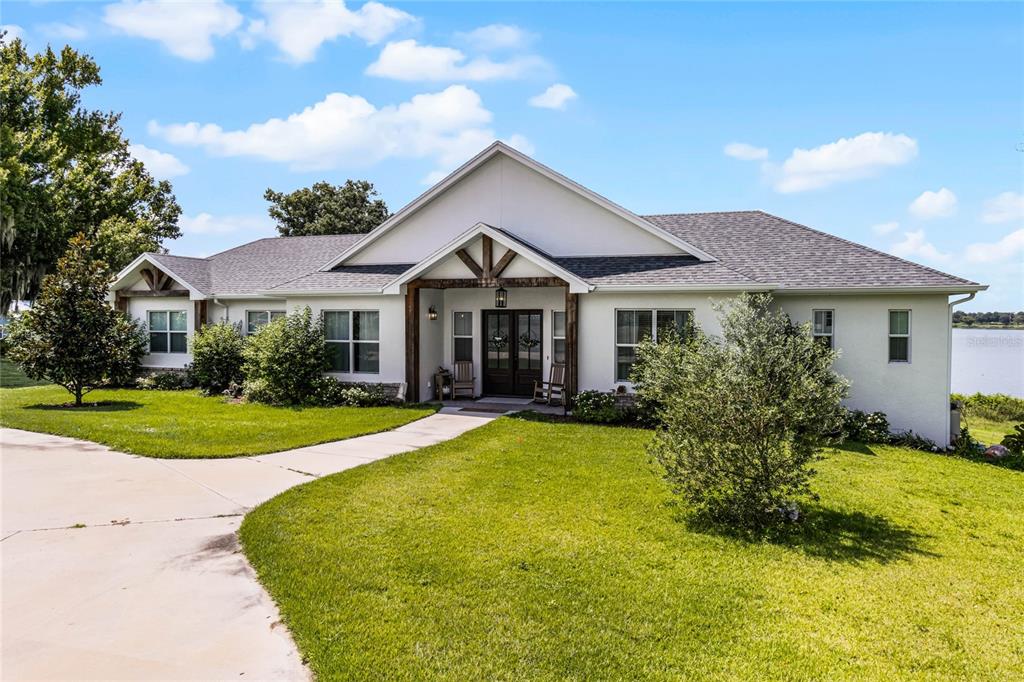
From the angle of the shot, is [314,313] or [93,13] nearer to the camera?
[93,13]

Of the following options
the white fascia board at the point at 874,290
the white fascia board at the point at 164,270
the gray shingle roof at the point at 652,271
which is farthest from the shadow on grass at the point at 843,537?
the white fascia board at the point at 164,270

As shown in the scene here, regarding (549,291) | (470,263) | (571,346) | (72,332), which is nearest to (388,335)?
(470,263)

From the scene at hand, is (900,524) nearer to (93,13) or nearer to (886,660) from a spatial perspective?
(886,660)

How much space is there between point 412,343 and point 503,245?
3534 mm

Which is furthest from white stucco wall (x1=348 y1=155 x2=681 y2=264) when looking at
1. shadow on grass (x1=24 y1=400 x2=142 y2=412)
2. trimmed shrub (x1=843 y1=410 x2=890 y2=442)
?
shadow on grass (x1=24 y1=400 x2=142 y2=412)

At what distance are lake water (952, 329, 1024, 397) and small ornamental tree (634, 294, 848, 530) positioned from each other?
17.0 m

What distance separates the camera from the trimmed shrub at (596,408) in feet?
39.9

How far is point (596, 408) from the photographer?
12492 mm

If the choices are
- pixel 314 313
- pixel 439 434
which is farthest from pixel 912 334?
pixel 314 313

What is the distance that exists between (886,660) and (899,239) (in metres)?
19.3

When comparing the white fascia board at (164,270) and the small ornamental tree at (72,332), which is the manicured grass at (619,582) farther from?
the white fascia board at (164,270)

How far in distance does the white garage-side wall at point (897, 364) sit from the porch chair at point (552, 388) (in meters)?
6.21

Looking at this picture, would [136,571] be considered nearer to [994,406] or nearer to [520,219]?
[520,219]

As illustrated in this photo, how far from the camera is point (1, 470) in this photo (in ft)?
25.6
